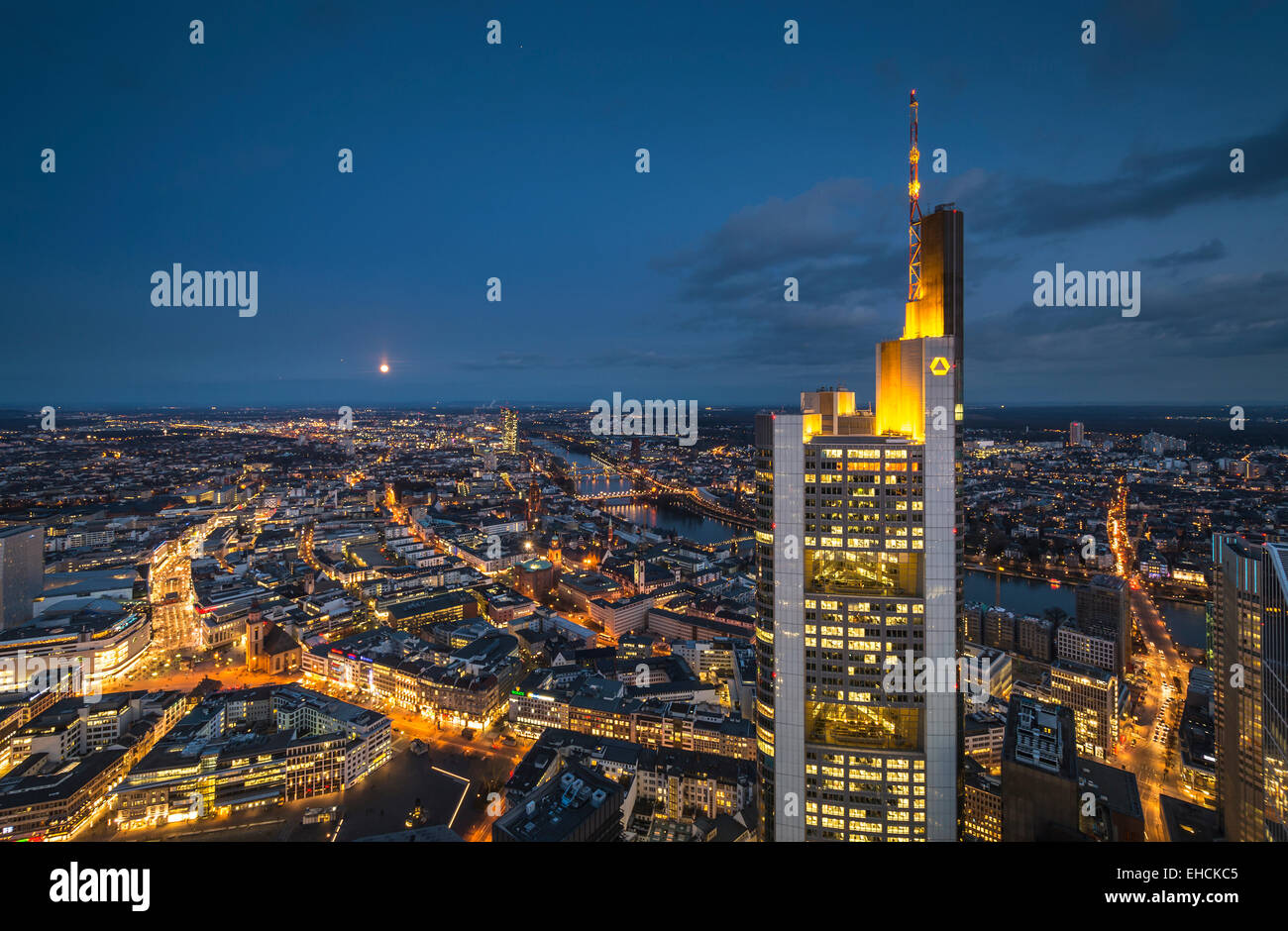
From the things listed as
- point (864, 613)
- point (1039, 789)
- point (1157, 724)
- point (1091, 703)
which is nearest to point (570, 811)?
point (864, 613)

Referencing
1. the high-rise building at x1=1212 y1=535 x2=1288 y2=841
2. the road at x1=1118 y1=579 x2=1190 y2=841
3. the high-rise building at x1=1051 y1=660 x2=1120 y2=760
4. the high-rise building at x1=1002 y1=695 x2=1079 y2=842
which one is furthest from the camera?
the high-rise building at x1=1051 y1=660 x2=1120 y2=760

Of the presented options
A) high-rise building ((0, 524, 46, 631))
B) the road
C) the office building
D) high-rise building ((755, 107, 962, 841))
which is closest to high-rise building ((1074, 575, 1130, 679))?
the road

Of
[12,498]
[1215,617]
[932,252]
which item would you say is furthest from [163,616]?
[1215,617]

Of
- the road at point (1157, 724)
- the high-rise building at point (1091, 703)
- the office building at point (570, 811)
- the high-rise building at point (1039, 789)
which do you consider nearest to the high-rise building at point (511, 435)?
the road at point (1157, 724)

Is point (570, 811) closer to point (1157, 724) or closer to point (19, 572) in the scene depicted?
point (1157, 724)

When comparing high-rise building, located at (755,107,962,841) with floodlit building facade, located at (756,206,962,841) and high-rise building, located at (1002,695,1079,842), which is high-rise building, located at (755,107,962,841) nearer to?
floodlit building facade, located at (756,206,962,841)

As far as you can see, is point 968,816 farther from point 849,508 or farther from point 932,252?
point 932,252
